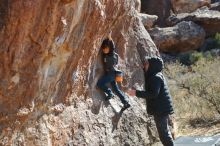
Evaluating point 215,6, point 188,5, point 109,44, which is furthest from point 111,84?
point 188,5

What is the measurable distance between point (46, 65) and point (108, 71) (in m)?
2.15

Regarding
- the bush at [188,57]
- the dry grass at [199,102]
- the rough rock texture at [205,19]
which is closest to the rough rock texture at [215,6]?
the rough rock texture at [205,19]

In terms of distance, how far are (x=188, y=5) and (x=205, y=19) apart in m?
4.33

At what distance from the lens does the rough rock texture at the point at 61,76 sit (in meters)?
6.27

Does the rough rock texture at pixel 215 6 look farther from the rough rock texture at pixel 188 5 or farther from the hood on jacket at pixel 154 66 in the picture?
the hood on jacket at pixel 154 66

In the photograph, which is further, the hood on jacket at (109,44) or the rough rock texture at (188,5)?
→ the rough rock texture at (188,5)

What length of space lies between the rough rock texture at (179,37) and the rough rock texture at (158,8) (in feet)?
11.2

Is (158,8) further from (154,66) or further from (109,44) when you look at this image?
(154,66)

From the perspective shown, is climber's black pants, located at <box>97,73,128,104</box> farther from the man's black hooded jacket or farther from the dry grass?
the dry grass

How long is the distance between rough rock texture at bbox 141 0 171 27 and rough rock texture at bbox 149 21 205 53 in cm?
340

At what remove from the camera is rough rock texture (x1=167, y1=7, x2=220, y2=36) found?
1150 inches

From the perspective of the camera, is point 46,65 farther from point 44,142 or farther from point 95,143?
point 95,143

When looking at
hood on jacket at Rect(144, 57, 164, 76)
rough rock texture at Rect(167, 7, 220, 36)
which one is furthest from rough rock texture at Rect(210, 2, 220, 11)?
hood on jacket at Rect(144, 57, 164, 76)

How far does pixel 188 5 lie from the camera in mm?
33219
